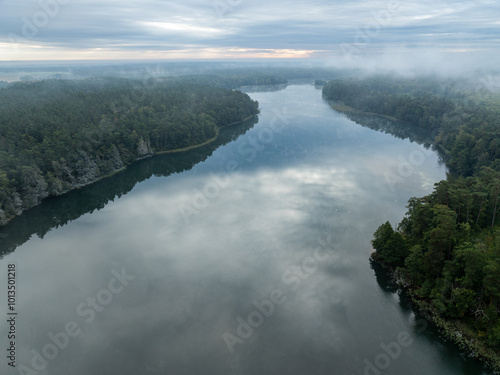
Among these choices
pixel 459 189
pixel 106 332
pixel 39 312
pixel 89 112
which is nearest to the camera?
pixel 106 332

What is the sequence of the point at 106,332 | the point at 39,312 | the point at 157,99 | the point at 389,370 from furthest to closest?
the point at 157,99 → the point at 39,312 → the point at 106,332 → the point at 389,370

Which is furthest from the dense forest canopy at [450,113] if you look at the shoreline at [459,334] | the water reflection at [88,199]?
the water reflection at [88,199]

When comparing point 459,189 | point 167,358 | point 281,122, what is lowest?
point 281,122

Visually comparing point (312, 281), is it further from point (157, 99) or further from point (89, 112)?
point (157, 99)

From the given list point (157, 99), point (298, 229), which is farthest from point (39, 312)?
point (157, 99)

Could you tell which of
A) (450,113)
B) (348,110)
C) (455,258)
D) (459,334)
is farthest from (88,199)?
(348,110)

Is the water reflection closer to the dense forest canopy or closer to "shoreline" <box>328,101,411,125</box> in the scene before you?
the dense forest canopy

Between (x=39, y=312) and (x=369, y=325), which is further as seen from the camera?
(x=39, y=312)

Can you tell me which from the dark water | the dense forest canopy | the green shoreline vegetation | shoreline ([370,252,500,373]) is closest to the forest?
the dark water
